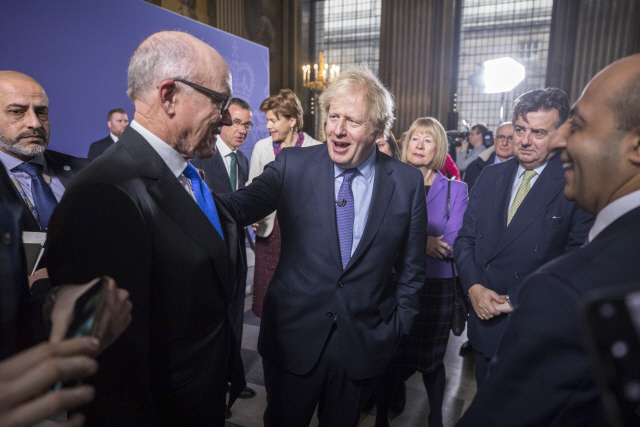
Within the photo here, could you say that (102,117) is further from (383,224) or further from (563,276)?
(563,276)

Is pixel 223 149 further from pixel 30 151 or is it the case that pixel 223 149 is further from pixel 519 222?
pixel 519 222

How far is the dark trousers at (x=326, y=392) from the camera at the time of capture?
5.24 ft

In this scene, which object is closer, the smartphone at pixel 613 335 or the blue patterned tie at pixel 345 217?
the smartphone at pixel 613 335

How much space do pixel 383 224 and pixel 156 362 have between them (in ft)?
3.25

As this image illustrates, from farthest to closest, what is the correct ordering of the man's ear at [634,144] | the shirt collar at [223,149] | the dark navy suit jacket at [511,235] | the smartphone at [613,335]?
the shirt collar at [223,149] < the dark navy suit jacket at [511,235] < the man's ear at [634,144] < the smartphone at [613,335]

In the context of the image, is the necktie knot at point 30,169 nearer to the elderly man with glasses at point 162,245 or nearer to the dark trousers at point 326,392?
the elderly man with glasses at point 162,245

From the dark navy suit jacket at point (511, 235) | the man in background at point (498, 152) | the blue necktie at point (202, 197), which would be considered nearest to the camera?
the blue necktie at point (202, 197)

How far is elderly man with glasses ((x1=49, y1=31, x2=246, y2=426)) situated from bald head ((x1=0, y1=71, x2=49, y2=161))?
1524mm

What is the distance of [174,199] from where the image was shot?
3.44 feet

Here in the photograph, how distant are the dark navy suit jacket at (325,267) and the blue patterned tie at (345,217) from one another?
0.05m

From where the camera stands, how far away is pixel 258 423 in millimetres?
2359

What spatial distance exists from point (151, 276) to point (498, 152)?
4.49m

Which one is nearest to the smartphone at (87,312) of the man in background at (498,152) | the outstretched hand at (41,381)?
the outstretched hand at (41,381)

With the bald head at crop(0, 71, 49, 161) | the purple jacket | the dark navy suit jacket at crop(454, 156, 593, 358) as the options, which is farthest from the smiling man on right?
the bald head at crop(0, 71, 49, 161)
